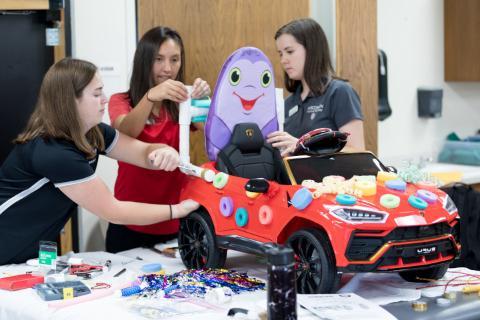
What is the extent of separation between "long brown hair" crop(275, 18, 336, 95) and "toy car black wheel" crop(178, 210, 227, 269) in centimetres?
70

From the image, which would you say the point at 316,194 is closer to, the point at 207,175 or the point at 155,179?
the point at 207,175

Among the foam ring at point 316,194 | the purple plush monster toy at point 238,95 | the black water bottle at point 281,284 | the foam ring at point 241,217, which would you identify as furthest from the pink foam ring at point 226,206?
the black water bottle at point 281,284

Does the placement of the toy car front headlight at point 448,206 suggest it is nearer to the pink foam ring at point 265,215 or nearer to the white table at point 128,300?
the white table at point 128,300

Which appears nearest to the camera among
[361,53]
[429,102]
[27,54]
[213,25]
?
[27,54]

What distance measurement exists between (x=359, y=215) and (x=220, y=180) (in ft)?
1.44

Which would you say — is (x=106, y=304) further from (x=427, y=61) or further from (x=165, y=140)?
(x=427, y=61)

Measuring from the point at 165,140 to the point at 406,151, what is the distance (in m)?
2.22

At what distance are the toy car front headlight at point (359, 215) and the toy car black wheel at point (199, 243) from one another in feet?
1.45

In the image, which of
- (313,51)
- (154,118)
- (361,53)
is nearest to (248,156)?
(154,118)

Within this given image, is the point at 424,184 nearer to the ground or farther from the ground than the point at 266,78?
nearer to the ground

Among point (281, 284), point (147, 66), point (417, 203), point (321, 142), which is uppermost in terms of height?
point (147, 66)

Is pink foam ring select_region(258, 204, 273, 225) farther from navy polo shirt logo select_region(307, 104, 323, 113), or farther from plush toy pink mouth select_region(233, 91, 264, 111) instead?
navy polo shirt logo select_region(307, 104, 323, 113)

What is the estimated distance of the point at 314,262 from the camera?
5.33 ft

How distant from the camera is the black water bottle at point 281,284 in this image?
134 centimetres
